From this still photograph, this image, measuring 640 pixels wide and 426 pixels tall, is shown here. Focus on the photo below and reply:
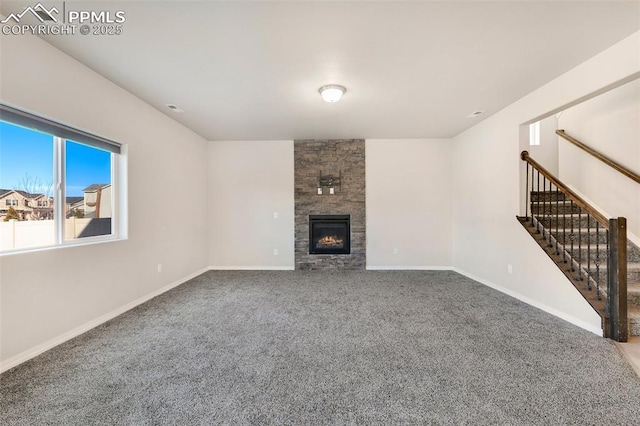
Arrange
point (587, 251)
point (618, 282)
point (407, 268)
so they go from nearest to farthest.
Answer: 1. point (618, 282)
2. point (587, 251)
3. point (407, 268)

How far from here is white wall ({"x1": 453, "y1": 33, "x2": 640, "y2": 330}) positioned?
2.41 m

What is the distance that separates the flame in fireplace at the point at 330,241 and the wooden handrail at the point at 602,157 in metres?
4.02

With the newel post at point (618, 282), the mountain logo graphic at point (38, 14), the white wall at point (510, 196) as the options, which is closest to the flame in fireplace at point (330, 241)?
the white wall at point (510, 196)

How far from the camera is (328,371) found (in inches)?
72.7

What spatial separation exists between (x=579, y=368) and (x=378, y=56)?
3.04 meters

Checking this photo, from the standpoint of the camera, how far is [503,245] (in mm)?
3658

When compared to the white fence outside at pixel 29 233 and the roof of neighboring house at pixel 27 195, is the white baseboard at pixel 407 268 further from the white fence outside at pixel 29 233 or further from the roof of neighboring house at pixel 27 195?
the roof of neighboring house at pixel 27 195

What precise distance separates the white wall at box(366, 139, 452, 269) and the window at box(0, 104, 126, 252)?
13.9 feet

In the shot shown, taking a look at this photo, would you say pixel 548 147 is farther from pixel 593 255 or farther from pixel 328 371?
pixel 328 371

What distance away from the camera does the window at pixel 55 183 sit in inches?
80.9

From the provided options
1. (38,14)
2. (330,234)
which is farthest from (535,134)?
(38,14)

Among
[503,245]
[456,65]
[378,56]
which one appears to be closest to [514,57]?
[456,65]

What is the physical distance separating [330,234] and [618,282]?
3.93m

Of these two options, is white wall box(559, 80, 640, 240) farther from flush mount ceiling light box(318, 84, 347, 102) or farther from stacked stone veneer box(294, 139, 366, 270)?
flush mount ceiling light box(318, 84, 347, 102)
